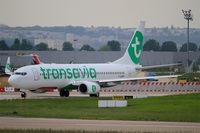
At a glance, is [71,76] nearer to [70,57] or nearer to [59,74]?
[59,74]

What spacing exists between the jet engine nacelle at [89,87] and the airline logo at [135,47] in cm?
1121

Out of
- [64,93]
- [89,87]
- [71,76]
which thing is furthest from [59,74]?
[64,93]

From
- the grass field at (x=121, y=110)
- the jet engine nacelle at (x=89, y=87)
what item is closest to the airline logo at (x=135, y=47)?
the jet engine nacelle at (x=89, y=87)

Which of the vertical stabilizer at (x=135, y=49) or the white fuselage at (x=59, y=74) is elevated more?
the vertical stabilizer at (x=135, y=49)

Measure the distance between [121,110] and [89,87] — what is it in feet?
76.8

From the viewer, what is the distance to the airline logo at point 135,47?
291ft

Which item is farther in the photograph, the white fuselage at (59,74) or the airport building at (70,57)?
the airport building at (70,57)

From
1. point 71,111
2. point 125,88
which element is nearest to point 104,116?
point 71,111

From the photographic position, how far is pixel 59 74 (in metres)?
78.0

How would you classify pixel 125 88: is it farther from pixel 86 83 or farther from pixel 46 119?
pixel 46 119

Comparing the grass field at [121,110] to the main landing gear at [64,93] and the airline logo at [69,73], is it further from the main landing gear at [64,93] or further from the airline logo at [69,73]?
the main landing gear at [64,93]

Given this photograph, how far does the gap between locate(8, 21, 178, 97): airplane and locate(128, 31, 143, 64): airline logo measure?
1206 millimetres

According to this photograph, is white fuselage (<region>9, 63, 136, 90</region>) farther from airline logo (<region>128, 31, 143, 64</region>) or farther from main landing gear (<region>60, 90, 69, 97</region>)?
airline logo (<region>128, 31, 143, 64</region>)

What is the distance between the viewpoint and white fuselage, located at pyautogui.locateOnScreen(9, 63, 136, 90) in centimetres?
7581
